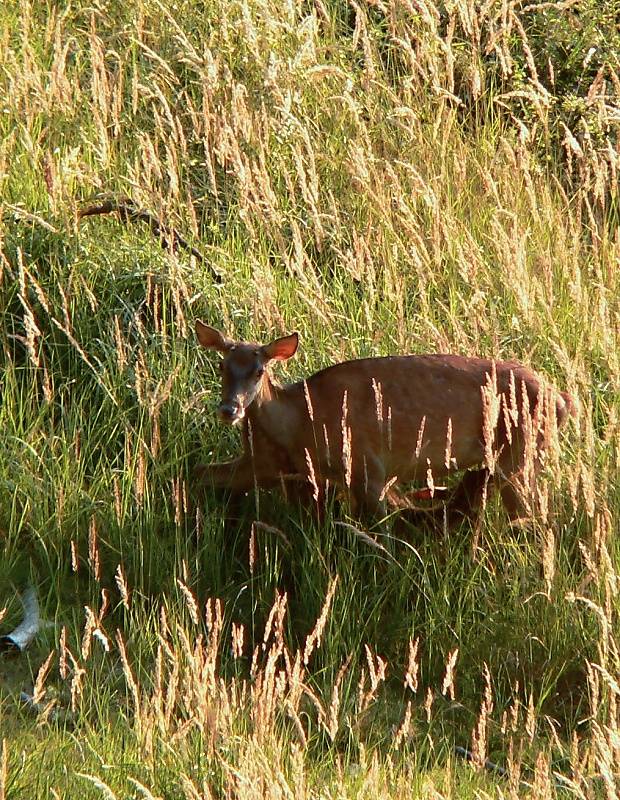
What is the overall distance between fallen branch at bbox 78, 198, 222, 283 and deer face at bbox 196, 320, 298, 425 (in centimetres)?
101

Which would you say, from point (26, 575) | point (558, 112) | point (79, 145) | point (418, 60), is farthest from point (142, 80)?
point (26, 575)

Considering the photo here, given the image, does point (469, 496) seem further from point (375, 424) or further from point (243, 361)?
point (243, 361)

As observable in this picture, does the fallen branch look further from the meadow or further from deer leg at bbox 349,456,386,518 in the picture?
deer leg at bbox 349,456,386,518

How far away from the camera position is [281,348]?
5.82 m

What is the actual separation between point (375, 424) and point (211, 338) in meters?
0.73

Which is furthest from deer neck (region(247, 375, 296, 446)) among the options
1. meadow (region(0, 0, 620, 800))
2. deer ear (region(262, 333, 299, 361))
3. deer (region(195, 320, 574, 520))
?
meadow (region(0, 0, 620, 800))

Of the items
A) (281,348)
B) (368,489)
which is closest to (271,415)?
(281,348)

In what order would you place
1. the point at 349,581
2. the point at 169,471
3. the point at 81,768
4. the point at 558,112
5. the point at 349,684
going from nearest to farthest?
the point at 81,768 < the point at 349,684 < the point at 349,581 < the point at 169,471 < the point at 558,112

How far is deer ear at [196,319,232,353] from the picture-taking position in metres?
5.88

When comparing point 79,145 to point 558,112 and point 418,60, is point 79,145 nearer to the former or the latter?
point 418,60

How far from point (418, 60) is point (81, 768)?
16.7ft

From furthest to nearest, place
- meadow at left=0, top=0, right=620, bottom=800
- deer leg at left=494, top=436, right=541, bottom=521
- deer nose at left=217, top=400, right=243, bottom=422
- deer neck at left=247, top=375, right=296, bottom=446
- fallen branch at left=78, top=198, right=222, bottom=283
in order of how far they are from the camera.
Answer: fallen branch at left=78, top=198, right=222, bottom=283 < deer neck at left=247, top=375, right=296, bottom=446 < deer leg at left=494, top=436, right=541, bottom=521 < deer nose at left=217, top=400, right=243, bottom=422 < meadow at left=0, top=0, right=620, bottom=800

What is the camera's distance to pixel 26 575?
566 centimetres

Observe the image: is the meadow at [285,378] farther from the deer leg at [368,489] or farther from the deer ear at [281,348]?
the deer ear at [281,348]
